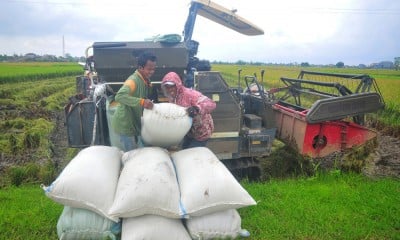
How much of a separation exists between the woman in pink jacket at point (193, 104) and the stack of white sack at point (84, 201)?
4.08 ft

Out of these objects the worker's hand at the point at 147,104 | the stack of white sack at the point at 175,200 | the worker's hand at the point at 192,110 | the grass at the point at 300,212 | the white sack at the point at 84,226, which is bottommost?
the grass at the point at 300,212

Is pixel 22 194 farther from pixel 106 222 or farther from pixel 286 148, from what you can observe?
pixel 286 148

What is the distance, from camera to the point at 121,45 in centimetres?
568

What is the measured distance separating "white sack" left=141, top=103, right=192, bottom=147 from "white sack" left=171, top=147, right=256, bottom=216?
42 centimetres

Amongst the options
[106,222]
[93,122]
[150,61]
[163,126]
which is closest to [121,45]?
[93,122]

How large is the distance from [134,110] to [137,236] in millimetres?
1659

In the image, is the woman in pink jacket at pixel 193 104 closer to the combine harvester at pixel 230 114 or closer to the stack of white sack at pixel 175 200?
the stack of white sack at pixel 175 200

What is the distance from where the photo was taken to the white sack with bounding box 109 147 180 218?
311 cm

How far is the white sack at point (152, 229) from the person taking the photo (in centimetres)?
308

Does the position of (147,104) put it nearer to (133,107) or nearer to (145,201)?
(133,107)

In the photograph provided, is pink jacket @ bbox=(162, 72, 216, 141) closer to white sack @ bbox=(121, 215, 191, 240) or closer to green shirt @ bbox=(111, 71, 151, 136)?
green shirt @ bbox=(111, 71, 151, 136)

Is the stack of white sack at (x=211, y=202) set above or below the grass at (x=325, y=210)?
above

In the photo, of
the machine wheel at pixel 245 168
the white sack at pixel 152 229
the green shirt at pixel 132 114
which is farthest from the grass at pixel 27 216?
the machine wheel at pixel 245 168

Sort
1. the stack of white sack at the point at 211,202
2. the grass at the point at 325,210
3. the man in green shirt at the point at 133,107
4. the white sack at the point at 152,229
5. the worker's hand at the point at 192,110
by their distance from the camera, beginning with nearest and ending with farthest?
1. the white sack at the point at 152,229
2. the stack of white sack at the point at 211,202
3. the grass at the point at 325,210
4. the worker's hand at the point at 192,110
5. the man in green shirt at the point at 133,107
